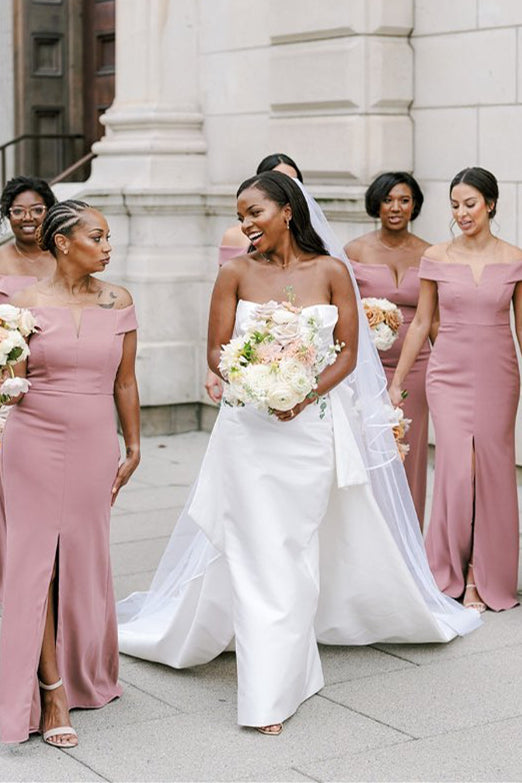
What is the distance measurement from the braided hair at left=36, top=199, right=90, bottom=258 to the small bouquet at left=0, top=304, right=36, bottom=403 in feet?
1.12

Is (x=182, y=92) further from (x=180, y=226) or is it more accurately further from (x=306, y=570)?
(x=306, y=570)

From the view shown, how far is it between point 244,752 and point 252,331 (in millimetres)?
1580

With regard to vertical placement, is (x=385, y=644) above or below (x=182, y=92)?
below

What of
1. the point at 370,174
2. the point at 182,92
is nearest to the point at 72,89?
the point at 182,92

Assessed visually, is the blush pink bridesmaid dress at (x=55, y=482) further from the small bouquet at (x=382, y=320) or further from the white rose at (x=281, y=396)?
the small bouquet at (x=382, y=320)

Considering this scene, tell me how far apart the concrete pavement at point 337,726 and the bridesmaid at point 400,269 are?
1.36 m

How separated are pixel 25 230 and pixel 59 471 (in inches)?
89.2

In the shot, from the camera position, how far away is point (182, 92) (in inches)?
496

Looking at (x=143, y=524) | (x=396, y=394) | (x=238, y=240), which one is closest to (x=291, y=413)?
(x=396, y=394)

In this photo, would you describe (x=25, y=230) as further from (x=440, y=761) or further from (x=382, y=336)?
(x=440, y=761)

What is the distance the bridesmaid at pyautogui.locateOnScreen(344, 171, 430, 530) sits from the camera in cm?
813

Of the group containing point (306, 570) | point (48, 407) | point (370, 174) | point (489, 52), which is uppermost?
point (489, 52)

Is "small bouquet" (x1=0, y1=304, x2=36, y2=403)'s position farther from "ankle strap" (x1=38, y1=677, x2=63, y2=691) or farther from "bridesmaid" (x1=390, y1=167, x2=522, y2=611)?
"bridesmaid" (x1=390, y1=167, x2=522, y2=611)

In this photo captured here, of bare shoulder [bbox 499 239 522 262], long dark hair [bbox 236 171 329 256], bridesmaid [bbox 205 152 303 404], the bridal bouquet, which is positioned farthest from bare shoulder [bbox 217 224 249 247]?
the bridal bouquet
